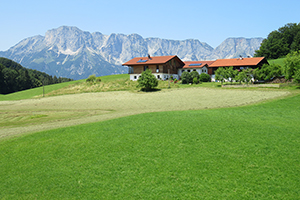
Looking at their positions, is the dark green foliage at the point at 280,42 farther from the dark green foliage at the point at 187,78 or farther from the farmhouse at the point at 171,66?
the dark green foliage at the point at 187,78

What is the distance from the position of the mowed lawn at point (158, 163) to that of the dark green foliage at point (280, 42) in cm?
12378

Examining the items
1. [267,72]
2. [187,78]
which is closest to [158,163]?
[267,72]

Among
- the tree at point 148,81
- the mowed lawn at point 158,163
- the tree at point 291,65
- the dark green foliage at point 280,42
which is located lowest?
the mowed lawn at point 158,163

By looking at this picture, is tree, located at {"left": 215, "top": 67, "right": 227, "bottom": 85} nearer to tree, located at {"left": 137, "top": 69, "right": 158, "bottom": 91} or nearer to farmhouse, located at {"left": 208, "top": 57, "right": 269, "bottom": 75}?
farmhouse, located at {"left": 208, "top": 57, "right": 269, "bottom": 75}

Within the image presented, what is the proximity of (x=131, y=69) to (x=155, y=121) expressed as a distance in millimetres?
66526

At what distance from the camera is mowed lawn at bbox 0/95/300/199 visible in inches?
418

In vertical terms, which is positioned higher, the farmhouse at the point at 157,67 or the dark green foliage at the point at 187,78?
the farmhouse at the point at 157,67

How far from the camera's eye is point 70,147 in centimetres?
1600

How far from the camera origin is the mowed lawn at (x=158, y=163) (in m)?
10.6

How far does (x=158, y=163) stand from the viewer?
12.9 metres

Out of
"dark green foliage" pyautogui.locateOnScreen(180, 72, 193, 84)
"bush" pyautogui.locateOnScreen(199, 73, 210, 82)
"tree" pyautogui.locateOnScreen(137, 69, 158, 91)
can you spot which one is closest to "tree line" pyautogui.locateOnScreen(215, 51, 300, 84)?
"bush" pyautogui.locateOnScreen(199, 73, 210, 82)

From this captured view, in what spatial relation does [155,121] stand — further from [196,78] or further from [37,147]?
[196,78]

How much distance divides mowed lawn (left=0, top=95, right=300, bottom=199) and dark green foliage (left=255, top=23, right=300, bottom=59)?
406 ft

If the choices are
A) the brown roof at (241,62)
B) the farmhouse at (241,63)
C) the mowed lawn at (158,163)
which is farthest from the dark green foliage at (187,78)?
the mowed lawn at (158,163)
